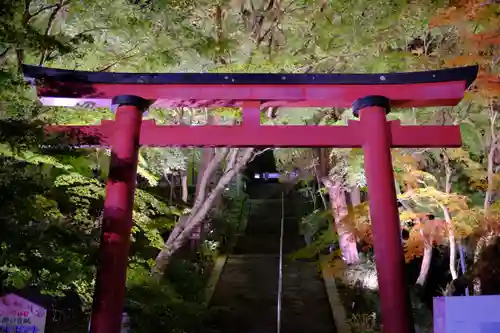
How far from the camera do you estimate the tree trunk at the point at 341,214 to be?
15.9 metres

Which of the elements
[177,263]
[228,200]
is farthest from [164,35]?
[228,200]

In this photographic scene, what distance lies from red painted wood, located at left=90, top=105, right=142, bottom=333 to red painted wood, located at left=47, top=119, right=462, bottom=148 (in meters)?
0.24

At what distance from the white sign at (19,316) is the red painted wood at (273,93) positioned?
271cm

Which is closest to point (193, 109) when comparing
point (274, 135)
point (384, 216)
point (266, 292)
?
point (274, 135)

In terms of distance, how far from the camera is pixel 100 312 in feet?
17.6

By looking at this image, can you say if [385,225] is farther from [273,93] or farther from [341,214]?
[341,214]

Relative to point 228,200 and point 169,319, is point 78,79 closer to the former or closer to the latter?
point 169,319

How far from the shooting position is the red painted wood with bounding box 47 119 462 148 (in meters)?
6.21

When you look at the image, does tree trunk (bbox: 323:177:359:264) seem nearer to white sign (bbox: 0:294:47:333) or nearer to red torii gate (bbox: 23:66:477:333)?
red torii gate (bbox: 23:66:477:333)

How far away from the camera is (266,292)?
49.1ft

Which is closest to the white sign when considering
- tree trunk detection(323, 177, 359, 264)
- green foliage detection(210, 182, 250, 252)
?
tree trunk detection(323, 177, 359, 264)

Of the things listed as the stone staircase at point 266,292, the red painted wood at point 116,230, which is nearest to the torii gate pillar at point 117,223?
the red painted wood at point 116,230

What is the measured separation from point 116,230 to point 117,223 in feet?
0.30

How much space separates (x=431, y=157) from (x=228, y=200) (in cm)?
1496
